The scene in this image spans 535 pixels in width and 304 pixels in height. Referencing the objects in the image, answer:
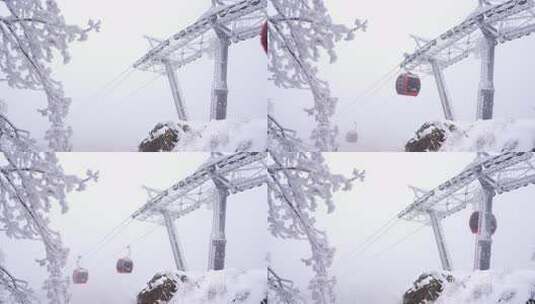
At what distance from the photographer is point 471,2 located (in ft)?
9.11

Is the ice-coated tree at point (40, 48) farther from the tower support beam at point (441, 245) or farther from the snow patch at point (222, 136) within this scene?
the tower support beam at point (441, 245)

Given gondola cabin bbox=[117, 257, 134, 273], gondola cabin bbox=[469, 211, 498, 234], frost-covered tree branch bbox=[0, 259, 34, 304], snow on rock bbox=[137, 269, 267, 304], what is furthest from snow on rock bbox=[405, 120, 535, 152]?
frost-covered tree branch bbox=[0, 259, 34, 304]

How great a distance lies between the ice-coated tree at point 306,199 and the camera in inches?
112

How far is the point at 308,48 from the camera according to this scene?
9.28 feet

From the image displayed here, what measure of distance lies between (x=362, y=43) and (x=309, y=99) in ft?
0.97

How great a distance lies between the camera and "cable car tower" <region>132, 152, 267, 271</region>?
284cm

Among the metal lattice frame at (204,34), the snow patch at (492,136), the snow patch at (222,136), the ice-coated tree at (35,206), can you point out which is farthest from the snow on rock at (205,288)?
the snow patch at (492,136)

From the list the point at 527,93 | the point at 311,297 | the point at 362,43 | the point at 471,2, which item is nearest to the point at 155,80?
the point at 362,43

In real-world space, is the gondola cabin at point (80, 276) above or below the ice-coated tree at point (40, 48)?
below

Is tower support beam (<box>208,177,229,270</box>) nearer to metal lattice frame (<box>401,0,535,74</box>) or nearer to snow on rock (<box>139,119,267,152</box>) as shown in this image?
snow on rock (<box>139,119,267,152</box>)

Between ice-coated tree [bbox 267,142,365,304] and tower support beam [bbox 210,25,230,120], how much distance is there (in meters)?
0.25

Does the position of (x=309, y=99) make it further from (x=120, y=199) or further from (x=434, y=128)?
(x=120, y=199)

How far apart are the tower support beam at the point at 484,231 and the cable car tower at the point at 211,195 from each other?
33.6 inches

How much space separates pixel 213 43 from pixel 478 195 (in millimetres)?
1188
